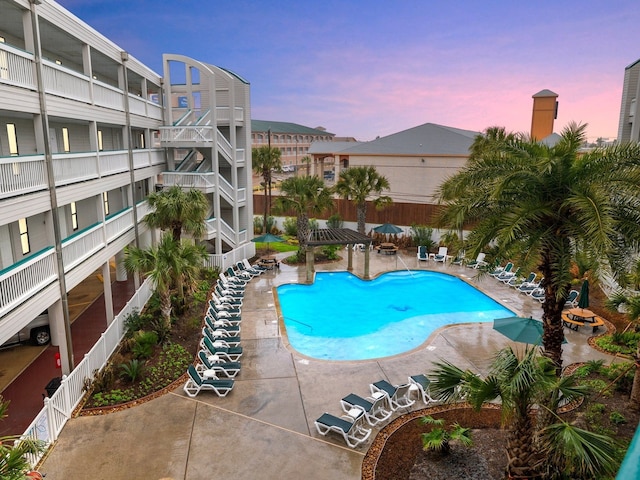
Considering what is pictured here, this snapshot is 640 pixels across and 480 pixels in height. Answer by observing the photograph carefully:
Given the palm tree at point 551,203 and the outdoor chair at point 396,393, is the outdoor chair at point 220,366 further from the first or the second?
the palm tree at point 551,203

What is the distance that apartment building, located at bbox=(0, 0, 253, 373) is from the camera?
36.4ft

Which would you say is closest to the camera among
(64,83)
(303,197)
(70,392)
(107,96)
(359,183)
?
(70,392)

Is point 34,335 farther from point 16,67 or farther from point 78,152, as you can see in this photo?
point 16,67

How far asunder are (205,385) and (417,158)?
32.0 m

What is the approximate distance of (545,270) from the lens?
10234mm

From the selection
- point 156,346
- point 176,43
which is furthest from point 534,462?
point 176,43

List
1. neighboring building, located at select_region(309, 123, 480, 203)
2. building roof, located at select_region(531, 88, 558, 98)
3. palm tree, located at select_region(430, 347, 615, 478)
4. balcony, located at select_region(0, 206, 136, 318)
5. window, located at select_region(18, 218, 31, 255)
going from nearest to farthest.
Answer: palm tree, located at select_region(430, 347, 615, 478), balcony, located at select_region(0, 206, 136, 318), window, located at select_region(18, 218, 31, 255), neighboring building, located at select_region(309, 123, 480, 203), building roof, located at select_region(531, 88, 558, 98)

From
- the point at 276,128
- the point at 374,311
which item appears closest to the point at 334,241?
the point at 374,311

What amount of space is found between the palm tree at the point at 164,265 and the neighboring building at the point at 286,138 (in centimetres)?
7128

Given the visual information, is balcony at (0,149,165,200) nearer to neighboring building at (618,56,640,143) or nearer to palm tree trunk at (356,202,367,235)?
palm tree trunk at (356,202,367,235)

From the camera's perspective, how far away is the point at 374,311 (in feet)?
71.6

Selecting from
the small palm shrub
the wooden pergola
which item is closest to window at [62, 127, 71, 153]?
the wooden pergola

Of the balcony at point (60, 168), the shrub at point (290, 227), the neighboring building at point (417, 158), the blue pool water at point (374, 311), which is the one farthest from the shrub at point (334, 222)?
the balcony at point (60, 168)

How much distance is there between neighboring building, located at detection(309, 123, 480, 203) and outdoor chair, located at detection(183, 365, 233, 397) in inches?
1163
